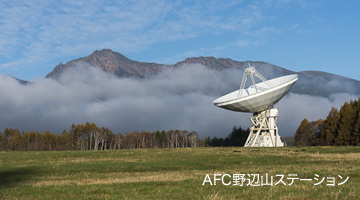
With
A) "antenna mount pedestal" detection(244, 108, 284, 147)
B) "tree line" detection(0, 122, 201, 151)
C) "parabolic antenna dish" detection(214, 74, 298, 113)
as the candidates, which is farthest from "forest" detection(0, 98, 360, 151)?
"parabolic antenna dish" detection(214, 74, 298, 113)

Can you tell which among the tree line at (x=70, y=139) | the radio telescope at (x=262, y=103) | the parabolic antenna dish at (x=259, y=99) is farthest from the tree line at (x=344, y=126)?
the tree line at (x=70, y=139)

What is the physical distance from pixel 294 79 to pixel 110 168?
39661 mm

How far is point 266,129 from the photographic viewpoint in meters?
65.6

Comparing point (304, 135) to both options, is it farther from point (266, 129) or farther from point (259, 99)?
point (259, 99)

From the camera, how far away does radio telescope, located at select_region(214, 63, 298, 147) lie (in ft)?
187

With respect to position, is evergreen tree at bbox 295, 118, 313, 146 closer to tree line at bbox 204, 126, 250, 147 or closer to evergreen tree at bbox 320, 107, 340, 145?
tree line at bbox 204, 126, 250, 147

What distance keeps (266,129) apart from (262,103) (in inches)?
318

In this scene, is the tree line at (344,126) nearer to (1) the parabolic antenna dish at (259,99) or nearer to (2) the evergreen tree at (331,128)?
(2) the evergreen tree at (331,128)

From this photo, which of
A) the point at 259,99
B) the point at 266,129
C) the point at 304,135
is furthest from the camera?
the point at 304,135

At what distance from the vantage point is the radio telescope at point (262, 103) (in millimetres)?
57062

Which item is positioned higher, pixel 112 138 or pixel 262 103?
pixel 262 103

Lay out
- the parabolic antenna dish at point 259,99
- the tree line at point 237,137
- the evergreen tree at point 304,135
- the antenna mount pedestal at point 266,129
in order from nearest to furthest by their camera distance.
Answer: the parabolic antenna dish at point 259,99, the antenna mount pedestal at point 266,129, the evergreen tree at point 304,135, the tree line at point 237,137

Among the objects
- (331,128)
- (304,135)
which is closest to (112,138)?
(304,135)

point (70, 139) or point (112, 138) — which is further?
point (112, 138)
